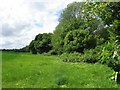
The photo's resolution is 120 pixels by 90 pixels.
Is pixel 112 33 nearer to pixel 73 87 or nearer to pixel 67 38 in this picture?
pixel 73 87

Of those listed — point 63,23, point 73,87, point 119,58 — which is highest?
point 63,23

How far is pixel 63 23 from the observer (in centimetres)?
4400

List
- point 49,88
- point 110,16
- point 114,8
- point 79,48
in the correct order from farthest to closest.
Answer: point 79,48
point 110,16
point 114,8
point 49,88

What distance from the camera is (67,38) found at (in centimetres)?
3931

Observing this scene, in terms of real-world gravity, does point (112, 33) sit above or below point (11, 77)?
above

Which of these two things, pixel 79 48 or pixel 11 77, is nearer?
pixel 11 77

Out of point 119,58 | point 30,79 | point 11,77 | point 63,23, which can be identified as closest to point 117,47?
point 119,58

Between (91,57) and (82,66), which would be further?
(91,57)

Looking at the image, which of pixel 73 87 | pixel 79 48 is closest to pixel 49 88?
pixel 73 87

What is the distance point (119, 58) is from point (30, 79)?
14.6ft

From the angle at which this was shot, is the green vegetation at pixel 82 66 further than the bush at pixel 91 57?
No

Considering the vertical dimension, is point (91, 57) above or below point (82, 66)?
above

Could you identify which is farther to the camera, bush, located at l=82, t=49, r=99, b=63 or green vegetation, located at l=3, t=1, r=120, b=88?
bush, located at l=82, t=49, r=99, b=63

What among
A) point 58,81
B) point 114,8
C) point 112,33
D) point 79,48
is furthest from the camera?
point 79,48
